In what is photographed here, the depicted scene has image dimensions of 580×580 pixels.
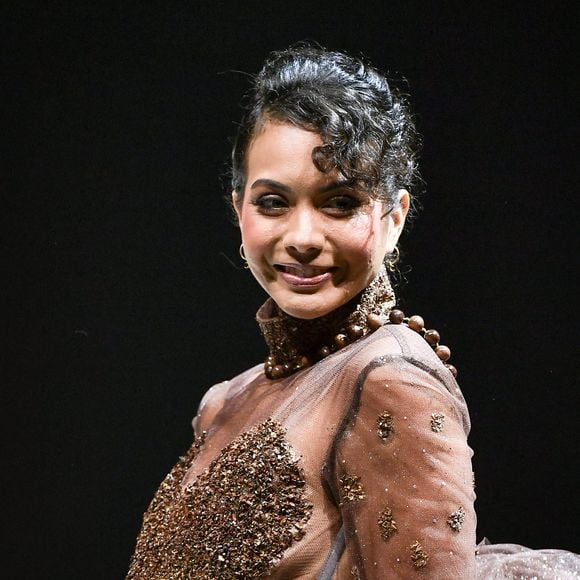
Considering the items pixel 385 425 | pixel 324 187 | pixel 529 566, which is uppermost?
pixel 324 187

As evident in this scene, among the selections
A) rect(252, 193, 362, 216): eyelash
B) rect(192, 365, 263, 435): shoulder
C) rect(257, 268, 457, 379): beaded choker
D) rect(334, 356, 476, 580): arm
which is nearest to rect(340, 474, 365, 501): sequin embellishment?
rect(334, 356, 476, 580): arm

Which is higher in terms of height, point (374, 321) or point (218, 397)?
point (374, 321)

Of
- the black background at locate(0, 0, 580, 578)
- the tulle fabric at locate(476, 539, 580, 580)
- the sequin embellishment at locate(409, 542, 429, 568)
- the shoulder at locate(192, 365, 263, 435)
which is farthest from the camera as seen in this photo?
the black background at locate(0, 0, 580, 578)

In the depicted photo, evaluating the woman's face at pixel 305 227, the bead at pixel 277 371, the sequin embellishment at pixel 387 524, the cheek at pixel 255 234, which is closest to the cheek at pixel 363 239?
the woman's face at pixel 305 227

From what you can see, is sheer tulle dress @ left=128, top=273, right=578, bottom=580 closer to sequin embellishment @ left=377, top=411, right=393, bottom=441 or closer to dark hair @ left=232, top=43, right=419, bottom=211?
sequin embellishment @ left=377, top=411, right=393, bottom=441

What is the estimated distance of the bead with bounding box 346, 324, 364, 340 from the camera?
125 cm

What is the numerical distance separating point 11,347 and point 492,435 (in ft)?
3.32

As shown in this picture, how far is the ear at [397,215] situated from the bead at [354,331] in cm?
12

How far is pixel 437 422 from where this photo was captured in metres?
1.04

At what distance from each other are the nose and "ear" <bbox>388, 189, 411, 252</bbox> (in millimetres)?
122

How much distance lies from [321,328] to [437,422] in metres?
0.28

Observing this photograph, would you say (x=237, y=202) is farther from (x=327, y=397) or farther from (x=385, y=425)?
(x=385, y=425)

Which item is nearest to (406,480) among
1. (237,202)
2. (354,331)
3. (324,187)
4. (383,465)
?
(383,465)

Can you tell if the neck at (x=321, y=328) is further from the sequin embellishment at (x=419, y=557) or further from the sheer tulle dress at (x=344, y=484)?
the sequin embellishment at (x=419, y=557)
